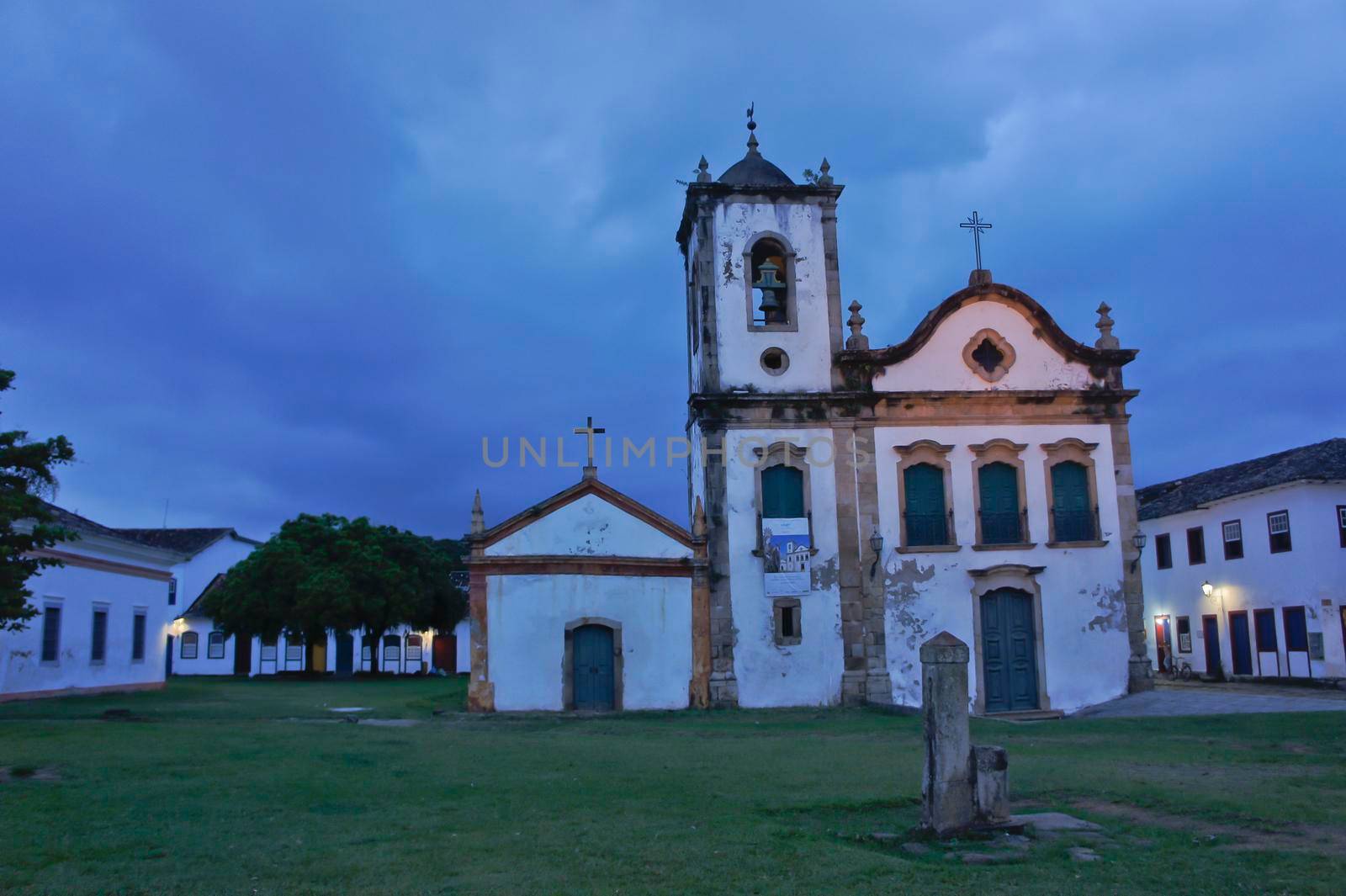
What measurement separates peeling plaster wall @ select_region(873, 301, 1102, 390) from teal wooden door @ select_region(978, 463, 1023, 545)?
189 centimetres

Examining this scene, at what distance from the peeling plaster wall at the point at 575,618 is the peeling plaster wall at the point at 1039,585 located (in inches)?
179

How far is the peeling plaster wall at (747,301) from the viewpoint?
24219mm

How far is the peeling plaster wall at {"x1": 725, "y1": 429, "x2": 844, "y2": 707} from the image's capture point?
22859 mm

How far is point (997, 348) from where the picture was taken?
24703 mm

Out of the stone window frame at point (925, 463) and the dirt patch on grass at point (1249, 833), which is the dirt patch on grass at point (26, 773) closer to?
the dirt patch on grass at point (1249, 833)

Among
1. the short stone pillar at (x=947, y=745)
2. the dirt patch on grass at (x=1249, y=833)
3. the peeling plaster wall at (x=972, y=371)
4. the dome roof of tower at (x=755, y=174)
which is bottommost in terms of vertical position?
the dirt patch on grass at (x=1249, y=833)

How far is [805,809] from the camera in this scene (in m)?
9.80

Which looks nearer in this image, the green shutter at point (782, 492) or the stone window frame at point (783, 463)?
the stone window frame at point (783, 463)

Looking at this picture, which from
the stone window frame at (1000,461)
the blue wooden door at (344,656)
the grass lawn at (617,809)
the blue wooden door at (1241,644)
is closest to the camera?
the grass lawn at (617,809)

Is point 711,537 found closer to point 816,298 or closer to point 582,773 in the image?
point 816,298

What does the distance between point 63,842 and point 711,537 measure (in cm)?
1612

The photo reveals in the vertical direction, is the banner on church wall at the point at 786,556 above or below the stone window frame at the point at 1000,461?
below

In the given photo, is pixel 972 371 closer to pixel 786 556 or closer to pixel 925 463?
pixel 925 463

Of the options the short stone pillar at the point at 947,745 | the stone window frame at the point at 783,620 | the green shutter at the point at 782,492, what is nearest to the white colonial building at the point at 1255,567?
the green shutter at the point at 782,492
